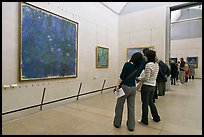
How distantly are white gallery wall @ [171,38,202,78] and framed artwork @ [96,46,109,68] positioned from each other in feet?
32.4

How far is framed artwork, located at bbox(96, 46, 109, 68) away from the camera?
19.5 ft

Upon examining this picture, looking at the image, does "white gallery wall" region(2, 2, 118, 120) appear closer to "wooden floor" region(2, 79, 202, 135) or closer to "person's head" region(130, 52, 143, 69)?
"wooden floor" region(2, 79, 202, 135)

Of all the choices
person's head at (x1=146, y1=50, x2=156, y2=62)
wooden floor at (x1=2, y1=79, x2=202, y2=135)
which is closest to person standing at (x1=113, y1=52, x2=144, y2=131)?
wooden floor at (x1=2, y1=79, x2=202, y2=135)

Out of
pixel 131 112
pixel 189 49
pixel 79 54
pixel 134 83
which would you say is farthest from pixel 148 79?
pixel 189 49

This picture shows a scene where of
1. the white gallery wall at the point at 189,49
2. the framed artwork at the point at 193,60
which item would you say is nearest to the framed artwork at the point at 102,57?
the white gallery wall at the point at 189,49

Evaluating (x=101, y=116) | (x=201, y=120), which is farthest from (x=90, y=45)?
(x=201, y=120)

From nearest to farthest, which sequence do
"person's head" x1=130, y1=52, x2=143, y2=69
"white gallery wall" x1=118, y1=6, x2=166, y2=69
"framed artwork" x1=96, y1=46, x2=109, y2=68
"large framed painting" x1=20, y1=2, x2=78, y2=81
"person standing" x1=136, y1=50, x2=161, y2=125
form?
1. "person's head" x1=130, y1=52, x2=143, y2=69
2. "person standing" x1=136, y1=50, x2=161, y2=125
3. "large framed painting" x1=20, y1=2, x2=78, y2=81
4. "framed artwork" x1=96, y1=46, x2=109, y2=68
5. "white gallery wall" x1=118, y1=6, x2=166, y2=69

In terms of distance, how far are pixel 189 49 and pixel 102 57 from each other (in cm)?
1061

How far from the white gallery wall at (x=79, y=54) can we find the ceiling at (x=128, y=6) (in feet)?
0.79

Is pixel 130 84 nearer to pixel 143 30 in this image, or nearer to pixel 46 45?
pixel 46 45

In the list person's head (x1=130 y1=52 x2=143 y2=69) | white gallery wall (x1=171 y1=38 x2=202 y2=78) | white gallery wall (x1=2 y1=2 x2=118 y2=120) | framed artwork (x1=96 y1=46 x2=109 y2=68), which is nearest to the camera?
person's head (x1=130 y1=52 x2=143 y2=69)

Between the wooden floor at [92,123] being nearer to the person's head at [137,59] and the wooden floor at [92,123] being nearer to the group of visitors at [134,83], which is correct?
the group of visitors at [134,83]

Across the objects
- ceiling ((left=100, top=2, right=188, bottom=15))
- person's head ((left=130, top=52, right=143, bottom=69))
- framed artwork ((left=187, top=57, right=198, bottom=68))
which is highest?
ceiling ((left=100, top=2, right=188, bottom=15))

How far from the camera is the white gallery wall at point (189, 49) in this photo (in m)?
12.7
